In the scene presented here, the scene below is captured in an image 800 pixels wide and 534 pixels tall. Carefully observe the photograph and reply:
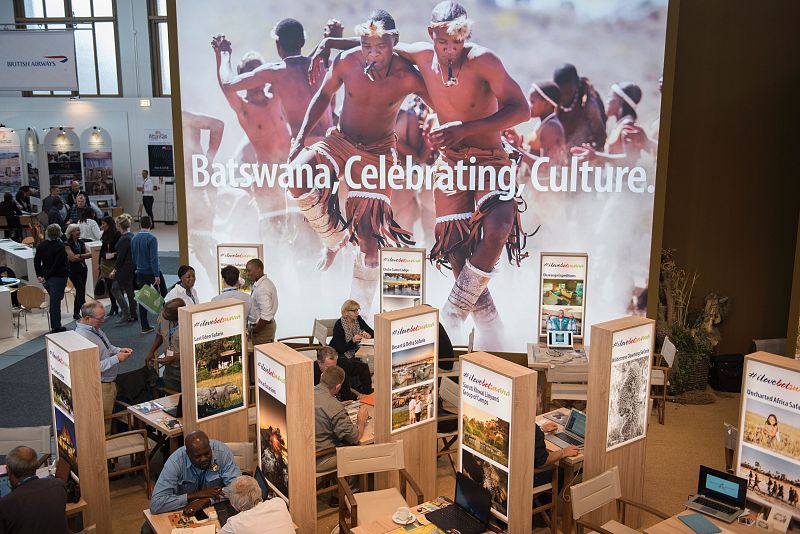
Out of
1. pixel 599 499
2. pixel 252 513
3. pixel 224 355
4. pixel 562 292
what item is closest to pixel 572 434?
pixel 599 499

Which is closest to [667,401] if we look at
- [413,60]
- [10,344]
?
[413,60]

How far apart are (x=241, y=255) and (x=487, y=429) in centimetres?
498

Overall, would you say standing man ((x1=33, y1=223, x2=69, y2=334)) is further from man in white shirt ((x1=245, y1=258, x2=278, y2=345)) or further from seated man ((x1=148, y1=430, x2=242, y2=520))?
seated man ((x1=148, y1=430, x2=242, y2=520))

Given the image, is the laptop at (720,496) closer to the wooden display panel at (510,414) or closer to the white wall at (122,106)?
the wooden display panel at (510,414)

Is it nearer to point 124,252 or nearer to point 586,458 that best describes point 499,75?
point 586,458

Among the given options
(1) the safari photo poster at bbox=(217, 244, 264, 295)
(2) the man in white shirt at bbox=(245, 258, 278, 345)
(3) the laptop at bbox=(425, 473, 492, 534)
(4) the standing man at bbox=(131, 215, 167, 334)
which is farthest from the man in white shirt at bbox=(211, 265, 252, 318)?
(3) the laptop at bbox=(425, 473, 492, 534)

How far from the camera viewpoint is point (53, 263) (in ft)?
34.5

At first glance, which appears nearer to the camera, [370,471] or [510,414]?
[510,414]

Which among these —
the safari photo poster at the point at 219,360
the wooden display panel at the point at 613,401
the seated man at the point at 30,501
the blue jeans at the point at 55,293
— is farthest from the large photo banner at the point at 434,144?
the seated man at the point at 30,501

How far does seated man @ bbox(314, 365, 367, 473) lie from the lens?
583 centimetres

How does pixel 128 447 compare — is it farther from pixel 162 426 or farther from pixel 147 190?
pixel 147 190

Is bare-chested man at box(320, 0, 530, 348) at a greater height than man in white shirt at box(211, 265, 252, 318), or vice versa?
bare-chested man at box(320, 0, 530, 348)

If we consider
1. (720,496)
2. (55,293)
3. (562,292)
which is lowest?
(720,496)

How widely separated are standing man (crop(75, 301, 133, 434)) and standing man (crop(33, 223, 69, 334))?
4450 mm
